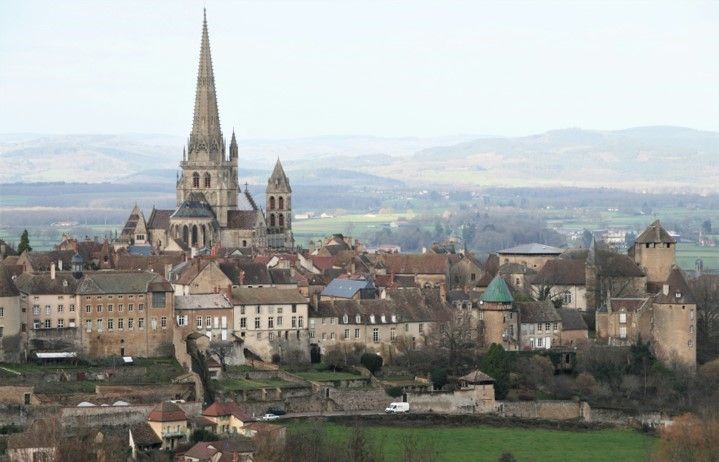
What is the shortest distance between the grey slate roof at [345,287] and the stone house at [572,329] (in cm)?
854

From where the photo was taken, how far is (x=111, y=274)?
250ft

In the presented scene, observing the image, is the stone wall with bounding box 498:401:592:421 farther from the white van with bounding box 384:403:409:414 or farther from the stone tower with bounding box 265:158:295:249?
the stone tower with bounding box 265:158:295:249

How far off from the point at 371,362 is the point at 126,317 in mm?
9834

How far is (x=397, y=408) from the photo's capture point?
70.7 meters

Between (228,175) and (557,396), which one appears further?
(228,175)

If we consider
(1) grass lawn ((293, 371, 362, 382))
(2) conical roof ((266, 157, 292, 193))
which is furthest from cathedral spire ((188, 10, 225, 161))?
(1) grass lawn ((293, 371, 362, 382))

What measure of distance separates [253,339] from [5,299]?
1090 centimetres

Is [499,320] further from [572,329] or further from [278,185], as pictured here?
[278,185]

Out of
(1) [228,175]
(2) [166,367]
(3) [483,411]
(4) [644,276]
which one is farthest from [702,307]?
(1) [228,175]

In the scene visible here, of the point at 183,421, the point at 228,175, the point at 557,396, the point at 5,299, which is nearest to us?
the point at 183,421

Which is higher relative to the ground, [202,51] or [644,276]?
[202,51]

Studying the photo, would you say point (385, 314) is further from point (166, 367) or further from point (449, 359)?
point (166, 367)

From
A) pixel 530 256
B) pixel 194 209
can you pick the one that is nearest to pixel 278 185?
pixel 194 209

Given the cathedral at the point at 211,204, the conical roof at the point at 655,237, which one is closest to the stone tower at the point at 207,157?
the cathedral at the point at 211,204
